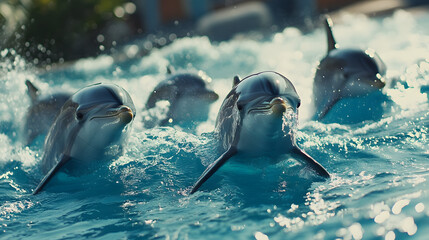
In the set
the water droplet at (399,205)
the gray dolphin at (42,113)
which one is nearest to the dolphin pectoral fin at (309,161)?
the water droplet at (399,205)

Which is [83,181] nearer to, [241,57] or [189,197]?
[189,197]

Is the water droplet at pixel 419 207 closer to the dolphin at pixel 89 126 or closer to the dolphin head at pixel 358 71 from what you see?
the dolphin at pixel 89 126

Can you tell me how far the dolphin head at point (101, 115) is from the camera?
4.93 metres

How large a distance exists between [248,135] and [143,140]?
184cm

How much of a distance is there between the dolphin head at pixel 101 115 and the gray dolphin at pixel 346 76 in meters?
2.59

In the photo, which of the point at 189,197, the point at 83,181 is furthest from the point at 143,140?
the point at 189,197

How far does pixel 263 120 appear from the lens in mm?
4426

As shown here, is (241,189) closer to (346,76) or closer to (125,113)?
(125,113)

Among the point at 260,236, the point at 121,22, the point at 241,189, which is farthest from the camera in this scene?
the point at 121,22

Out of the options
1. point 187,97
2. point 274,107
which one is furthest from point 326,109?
point 274,107

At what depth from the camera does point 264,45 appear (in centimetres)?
1515

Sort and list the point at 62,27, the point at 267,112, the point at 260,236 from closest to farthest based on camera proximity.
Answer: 1. the point at 260,236
2. the point at 267,112
3. the point at 62,27

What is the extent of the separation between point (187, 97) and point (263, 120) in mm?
2961

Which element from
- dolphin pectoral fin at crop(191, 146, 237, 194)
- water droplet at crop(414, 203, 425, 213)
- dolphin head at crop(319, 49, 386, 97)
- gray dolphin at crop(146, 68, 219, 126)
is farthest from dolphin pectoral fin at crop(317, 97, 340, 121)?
water droplet at crop(414, 203, 425, 213)
